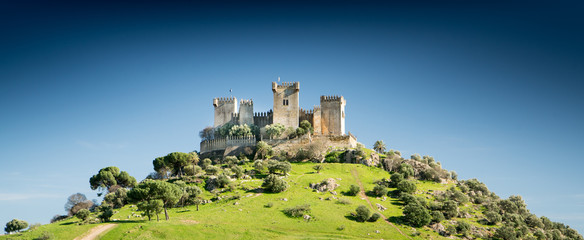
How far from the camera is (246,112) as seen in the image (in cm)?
13012

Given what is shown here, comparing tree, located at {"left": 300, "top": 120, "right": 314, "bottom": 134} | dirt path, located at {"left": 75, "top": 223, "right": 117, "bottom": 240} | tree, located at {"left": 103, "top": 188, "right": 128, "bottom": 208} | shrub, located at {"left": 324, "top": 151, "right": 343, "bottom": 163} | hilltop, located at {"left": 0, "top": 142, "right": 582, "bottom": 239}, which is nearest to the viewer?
dirt path, located at {"left": 75, "top": 223, "right": 117, "bottom": 240}

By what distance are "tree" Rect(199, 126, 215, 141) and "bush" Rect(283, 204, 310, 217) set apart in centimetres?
6515

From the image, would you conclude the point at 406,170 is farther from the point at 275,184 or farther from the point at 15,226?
the point at 15,226

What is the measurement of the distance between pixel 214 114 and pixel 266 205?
60.7 m

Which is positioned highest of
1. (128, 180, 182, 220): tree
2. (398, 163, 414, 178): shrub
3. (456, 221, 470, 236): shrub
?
(398, 163, 414, 178): shrub

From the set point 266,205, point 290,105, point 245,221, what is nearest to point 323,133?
point 290,105

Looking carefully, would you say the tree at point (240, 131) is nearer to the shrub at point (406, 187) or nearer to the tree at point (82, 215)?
the shrub at point (406, 187)

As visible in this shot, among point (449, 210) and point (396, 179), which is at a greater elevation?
point (396, 179)

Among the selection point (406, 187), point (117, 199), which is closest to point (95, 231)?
point (117, 199)

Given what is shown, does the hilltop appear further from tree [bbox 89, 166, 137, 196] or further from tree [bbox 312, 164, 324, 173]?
tree [bbox 89, 166, 137, 196]

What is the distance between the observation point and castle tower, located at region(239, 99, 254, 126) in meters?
129

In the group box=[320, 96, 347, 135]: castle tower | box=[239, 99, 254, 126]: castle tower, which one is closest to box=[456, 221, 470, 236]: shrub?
box=[320, 96, 347, 135]: castle tower

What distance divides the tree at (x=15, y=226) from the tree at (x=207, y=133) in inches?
2522

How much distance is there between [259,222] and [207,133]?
7345 cm
